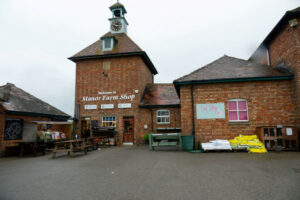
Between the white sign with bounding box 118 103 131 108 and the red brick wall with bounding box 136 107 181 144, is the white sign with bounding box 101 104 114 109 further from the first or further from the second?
the red brick wall with bounding box 136 107 181 144

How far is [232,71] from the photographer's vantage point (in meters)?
12.1

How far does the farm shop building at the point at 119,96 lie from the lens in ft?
54.3

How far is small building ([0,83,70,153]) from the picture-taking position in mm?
11820

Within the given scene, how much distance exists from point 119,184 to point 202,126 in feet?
24.4

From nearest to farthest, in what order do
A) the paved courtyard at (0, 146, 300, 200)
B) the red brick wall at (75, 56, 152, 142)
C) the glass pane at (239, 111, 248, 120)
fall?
the paved courtyard at (0, 146, 300, 200) < the glass pane at (239, 111, 248, 120) < the red brick wall at (75, 56, 152, 142)

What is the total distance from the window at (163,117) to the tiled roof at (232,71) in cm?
520

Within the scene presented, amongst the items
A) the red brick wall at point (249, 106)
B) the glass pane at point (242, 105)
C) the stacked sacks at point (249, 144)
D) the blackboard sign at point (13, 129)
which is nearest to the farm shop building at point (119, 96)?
the red brick wall at point (249, 106)

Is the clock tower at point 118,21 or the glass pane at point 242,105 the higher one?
the clock tower at point 118,21

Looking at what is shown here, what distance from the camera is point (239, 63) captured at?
13.1m

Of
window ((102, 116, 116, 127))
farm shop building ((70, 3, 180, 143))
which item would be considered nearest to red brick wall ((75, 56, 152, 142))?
farm shop building ((70, 3, 180, 143))

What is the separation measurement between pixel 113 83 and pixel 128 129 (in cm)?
430

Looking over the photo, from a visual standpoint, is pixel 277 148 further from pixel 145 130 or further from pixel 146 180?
pixel 145 130

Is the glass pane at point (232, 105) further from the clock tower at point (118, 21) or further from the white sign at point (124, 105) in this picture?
the clock tower at point (118, 21)

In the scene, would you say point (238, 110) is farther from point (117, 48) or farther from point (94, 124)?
point (117, 48)
